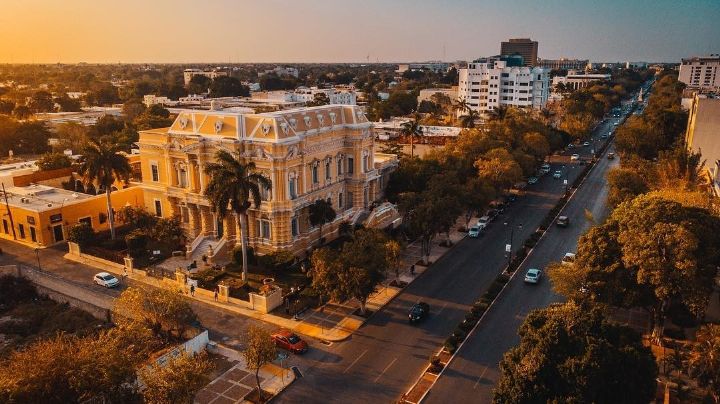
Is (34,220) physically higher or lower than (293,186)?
lower

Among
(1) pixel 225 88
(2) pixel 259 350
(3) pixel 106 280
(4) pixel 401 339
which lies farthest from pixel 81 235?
(1) pixel 225 88

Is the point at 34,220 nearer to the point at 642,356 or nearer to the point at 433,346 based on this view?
the point at 433,346

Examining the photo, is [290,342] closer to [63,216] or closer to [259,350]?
[259,350]

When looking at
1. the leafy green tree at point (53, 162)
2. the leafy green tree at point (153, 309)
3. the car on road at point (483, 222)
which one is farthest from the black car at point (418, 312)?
the leafy green tree at point (53, 162)

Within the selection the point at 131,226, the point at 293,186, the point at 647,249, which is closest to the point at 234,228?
the point at 293,186

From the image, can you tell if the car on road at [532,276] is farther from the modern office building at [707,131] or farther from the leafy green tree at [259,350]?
the modern office building at [707,131]

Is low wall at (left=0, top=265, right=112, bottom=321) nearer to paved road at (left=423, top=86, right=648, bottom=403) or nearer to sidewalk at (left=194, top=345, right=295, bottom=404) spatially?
sidewalk at (left=194, top=345, right=295, bottom=404)
